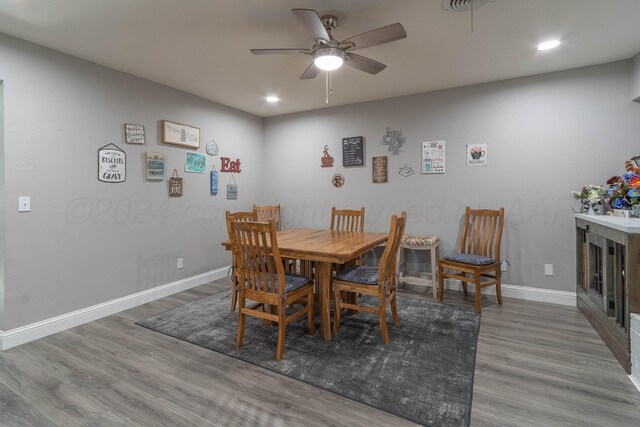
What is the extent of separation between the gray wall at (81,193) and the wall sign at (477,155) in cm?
342

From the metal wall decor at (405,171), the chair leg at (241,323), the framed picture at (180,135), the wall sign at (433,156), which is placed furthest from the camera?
the metal wall decor at (405,171)

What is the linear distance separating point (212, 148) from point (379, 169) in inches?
91.3

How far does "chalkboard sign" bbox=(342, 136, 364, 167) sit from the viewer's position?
432cm

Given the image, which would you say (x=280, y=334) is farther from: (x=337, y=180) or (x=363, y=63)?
(x=337, y=180)

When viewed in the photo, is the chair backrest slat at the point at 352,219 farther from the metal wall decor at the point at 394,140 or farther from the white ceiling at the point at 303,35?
the white ceiling at the point at 303,35

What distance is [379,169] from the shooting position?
4.22m

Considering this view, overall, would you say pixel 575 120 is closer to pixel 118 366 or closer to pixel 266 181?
pixel 266 181

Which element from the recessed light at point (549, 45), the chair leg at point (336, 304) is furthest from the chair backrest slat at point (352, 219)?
the recessed light at point (549, 45)

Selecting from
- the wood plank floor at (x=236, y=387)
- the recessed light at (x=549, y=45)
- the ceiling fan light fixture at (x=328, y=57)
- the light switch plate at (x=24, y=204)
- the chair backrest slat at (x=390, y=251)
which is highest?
the recessed light at (x=549, y=45)

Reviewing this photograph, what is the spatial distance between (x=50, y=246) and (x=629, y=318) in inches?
176

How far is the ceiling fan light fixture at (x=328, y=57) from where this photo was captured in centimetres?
217

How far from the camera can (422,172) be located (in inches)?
156

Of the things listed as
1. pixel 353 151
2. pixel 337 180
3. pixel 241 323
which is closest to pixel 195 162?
pixel 337 180

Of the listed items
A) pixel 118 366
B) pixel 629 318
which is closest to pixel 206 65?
pixel 118 366
